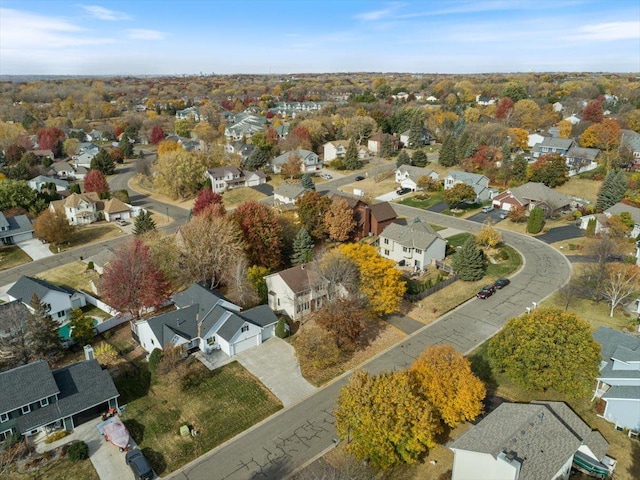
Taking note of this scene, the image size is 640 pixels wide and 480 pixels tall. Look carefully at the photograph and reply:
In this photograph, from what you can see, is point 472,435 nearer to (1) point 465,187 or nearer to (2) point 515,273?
(2) point 515,273

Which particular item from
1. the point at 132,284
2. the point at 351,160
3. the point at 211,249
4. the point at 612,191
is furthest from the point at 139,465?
the point at 351,160

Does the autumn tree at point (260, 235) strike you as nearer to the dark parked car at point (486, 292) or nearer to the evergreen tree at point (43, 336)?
the evergreen tree at point (43, 336)

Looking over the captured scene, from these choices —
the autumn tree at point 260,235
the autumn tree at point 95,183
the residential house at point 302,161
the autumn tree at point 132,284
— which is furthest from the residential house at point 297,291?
the residential house at point 302,161

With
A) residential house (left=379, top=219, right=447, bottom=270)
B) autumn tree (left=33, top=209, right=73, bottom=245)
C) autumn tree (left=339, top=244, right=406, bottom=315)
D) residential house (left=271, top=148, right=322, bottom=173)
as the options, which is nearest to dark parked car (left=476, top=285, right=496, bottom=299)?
residential house (left=379, top=219, right=447, bottom=270)

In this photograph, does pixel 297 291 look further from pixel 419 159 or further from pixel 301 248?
pixel 419 159

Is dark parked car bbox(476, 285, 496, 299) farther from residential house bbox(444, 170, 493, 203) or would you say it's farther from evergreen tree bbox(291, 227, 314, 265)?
residential house bbox(444, 170, 493, 203)

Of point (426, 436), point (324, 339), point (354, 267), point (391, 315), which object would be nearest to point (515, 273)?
point (391, 315)
